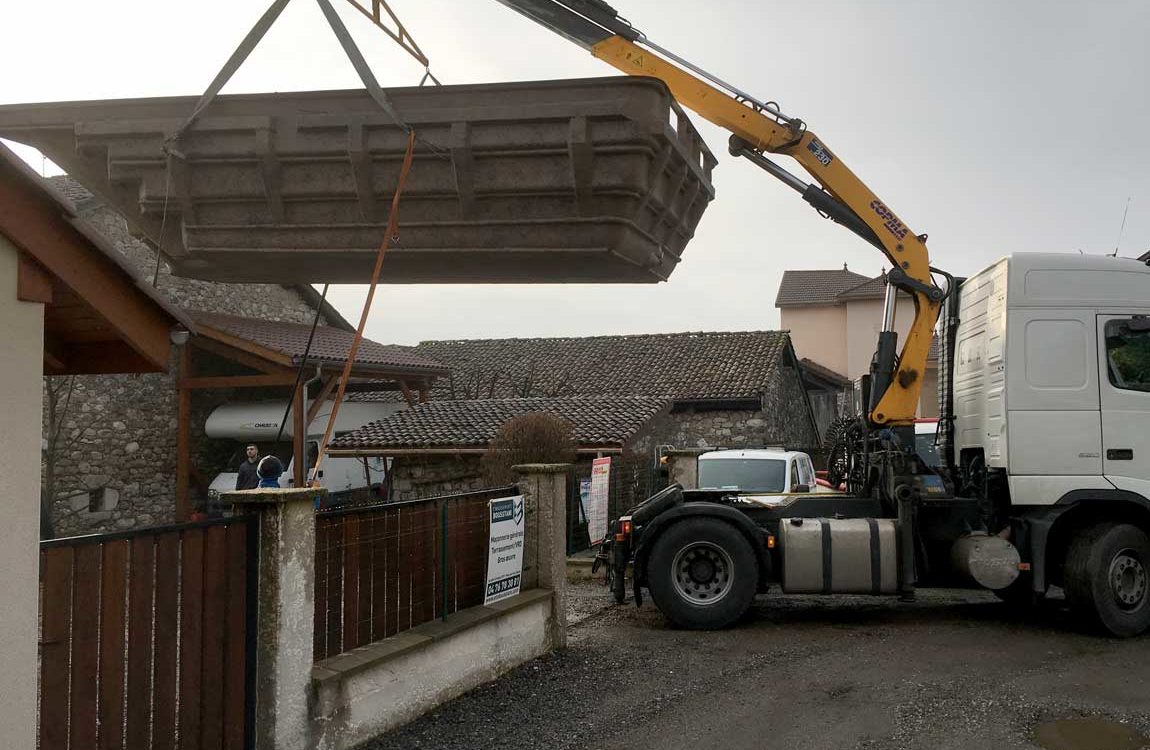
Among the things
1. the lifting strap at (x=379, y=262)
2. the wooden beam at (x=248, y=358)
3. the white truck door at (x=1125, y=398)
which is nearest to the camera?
the lifting strap at (x=379, y=262)

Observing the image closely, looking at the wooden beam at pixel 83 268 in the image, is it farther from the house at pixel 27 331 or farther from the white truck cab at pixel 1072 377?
the white truck cab at pixel 1072 377

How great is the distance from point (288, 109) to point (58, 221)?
64.6 inches

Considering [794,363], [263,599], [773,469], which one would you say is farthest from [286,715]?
[794,363]

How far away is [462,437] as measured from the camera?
20.3 meters

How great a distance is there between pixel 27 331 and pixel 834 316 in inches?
1724

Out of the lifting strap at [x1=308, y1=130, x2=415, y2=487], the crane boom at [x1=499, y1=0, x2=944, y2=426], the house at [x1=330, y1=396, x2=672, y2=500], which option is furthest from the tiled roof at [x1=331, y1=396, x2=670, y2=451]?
the lifting strap at [x1=308, y1=130, x2=415, y2=487]

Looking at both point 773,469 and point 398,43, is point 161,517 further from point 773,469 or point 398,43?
point 398,43

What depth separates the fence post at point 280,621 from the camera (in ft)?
18.1

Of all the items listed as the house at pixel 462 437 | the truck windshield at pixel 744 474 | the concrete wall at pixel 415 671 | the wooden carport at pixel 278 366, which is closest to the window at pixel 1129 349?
the truck windshield at pixel 744 474

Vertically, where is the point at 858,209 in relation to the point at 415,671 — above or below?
above

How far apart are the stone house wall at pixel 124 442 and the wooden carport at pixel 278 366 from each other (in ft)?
2.29

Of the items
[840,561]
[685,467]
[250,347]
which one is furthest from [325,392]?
[840,561]

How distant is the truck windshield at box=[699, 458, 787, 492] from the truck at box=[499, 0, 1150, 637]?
352cm

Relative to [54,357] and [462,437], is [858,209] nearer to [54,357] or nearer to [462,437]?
[54,357]
